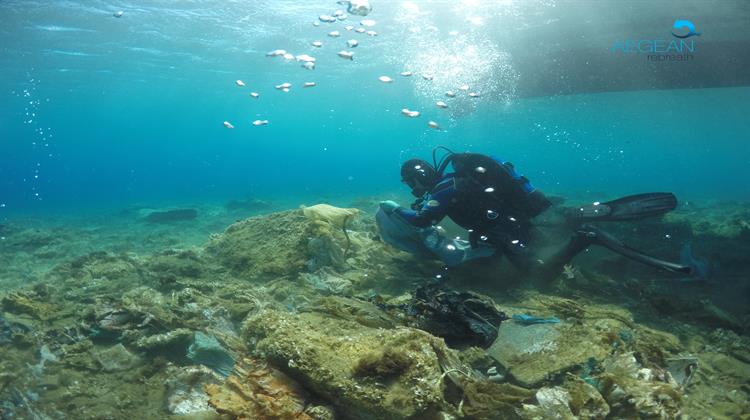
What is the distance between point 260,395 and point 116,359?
98.4 inches

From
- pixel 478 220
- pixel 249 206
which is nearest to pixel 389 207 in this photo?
pixel 478 220

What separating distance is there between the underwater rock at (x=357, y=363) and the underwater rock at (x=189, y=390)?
689 mm

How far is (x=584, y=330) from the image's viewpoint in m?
3.41

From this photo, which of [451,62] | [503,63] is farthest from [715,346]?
[451,62]

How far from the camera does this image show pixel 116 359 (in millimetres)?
3904

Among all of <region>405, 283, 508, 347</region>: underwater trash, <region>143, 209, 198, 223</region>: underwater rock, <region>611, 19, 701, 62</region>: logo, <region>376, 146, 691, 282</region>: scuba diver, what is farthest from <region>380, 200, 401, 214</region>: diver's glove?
<region>143, 209, 198, 223</region>: underwater rock

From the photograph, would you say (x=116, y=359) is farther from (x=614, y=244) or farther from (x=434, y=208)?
(x=614, y=244)

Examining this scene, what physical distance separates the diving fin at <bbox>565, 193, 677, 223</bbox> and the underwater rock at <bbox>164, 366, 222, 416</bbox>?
593cm

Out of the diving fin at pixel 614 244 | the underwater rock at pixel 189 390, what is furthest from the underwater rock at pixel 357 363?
the diving fin at pixel 614 244

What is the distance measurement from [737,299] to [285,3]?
22.6 metres

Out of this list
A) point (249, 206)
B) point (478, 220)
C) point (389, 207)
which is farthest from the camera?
point (249, 206)

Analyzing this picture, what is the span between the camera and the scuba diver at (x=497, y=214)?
241 inches

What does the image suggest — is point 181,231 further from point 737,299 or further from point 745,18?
point 745,18

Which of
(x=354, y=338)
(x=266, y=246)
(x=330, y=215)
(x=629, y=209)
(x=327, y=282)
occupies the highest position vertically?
(x=629, y=209)
